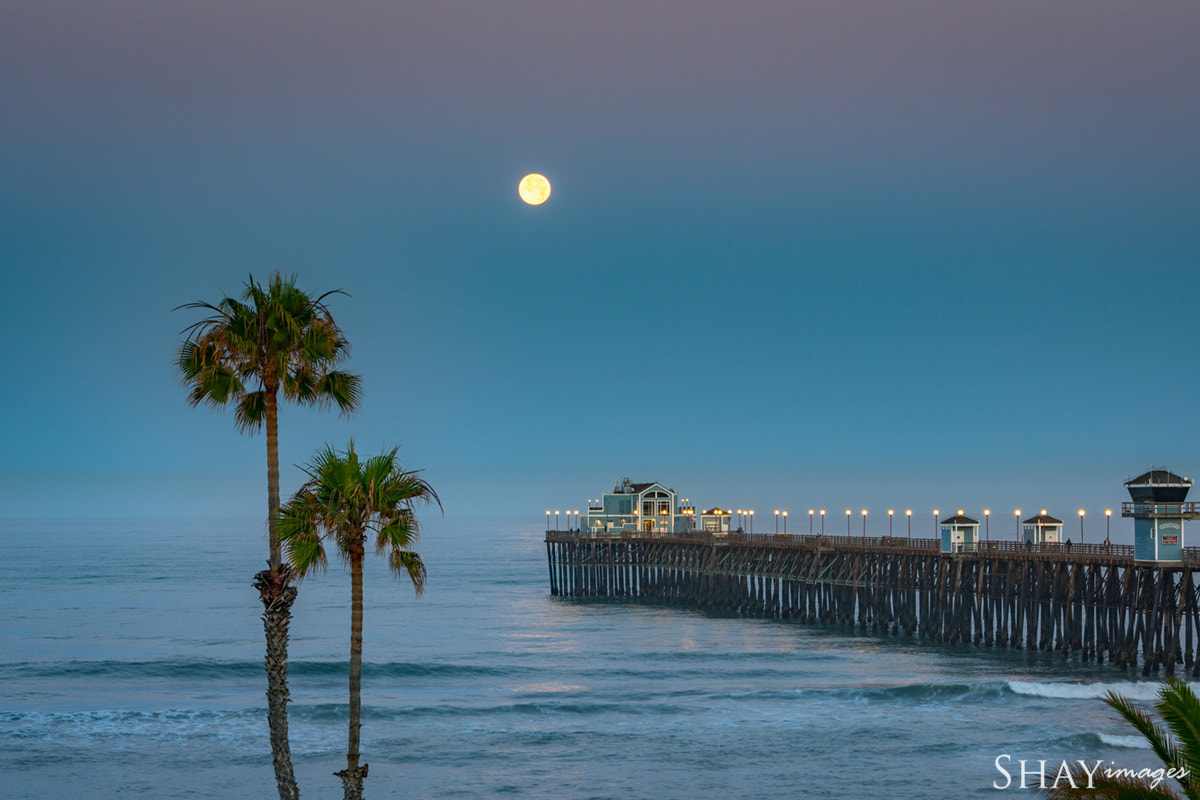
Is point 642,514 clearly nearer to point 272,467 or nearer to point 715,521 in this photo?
point 715,521

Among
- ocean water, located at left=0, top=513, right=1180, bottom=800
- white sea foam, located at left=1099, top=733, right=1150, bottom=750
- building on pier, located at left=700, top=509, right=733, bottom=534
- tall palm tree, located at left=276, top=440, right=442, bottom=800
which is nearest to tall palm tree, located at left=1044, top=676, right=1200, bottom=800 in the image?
tall palm tree, located at left=276, top=440, right=442, bottom=800

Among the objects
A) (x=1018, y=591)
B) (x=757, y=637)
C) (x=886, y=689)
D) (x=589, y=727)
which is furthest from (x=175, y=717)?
(x=1018, y=591)

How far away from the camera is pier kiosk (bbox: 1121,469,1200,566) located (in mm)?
46375

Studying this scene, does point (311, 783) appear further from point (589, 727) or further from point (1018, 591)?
point (1018, 591)

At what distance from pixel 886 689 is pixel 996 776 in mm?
12606

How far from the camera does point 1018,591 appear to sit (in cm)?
5462

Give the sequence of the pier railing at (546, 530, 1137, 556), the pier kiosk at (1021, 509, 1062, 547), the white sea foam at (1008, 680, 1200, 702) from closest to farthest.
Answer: the white sea foam at (1008, 680, 1200, 702) < the pier railing at (546, 530, 1137, 556) < the pier kiosk at (1021, 509, 1062, 547)

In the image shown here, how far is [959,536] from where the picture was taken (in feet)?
192

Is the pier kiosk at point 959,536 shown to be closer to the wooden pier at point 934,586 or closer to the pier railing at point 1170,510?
the wooden pier at point 934,586

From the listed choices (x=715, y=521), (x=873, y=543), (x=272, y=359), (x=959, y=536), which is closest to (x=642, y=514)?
(x=715, y=521)

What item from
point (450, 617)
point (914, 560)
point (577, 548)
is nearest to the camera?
point (914, 560)

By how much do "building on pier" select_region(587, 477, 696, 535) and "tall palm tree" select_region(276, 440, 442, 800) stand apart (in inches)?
3050

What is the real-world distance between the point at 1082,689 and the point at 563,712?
18.5 metres

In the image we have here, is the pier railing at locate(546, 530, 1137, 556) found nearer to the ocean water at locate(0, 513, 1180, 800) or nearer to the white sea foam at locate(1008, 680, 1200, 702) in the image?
the ocean water at locate(0, 513, 1180, 800)
